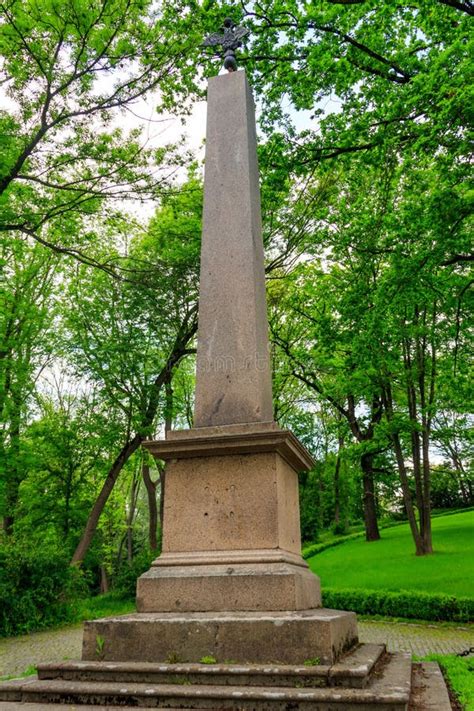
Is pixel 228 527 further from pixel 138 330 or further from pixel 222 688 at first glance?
pixel 138 330

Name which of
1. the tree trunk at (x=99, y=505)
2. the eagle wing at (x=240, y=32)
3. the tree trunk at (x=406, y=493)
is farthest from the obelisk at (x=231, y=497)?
the tree trunk at (x=406, y=493)

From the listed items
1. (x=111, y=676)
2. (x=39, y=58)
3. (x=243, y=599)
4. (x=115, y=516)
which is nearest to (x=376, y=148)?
(x=39, y=58)

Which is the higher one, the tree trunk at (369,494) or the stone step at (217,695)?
the tree trunk at (369,494)

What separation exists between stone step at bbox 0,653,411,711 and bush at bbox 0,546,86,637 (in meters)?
10.1

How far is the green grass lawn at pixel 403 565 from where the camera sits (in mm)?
15773

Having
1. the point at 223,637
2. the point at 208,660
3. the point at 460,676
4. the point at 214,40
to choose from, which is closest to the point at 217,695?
the point at 208,660

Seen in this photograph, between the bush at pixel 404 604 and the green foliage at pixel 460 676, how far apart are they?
24.4 feet

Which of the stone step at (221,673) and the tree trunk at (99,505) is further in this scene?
the tree trunk at (99,505)

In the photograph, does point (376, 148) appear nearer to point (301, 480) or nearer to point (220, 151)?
point (220, 151)

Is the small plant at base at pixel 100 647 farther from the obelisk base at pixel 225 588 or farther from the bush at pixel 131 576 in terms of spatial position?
the bush at pixel 131 576

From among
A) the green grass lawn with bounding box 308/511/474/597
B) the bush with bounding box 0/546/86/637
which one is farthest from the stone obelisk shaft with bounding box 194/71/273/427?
the green grass lawn with bounding box 308/511/474/597

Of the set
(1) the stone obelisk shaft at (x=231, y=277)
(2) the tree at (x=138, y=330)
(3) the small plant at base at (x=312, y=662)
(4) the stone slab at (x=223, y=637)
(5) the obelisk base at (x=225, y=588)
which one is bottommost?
(3) the small plant at base at (x=312, y=662)

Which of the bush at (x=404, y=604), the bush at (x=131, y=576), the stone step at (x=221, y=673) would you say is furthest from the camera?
the bush at (x=131, y=576)

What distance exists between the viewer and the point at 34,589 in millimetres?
13727
